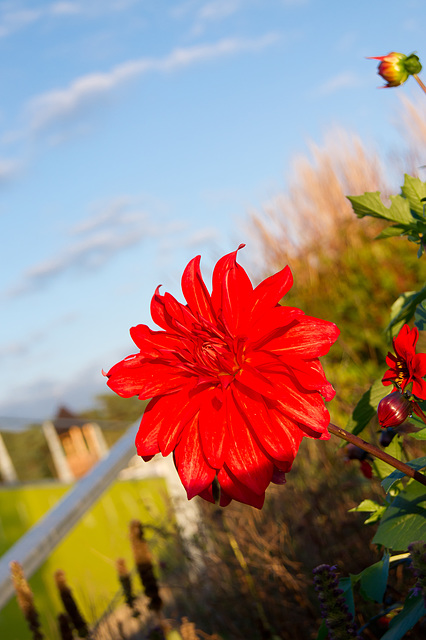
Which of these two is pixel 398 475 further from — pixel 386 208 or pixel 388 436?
pixel 386 208

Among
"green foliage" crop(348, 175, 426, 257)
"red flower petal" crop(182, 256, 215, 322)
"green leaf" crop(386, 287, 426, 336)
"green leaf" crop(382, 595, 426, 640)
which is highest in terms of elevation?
"green foliage" crop(348, 175, 426, 257)

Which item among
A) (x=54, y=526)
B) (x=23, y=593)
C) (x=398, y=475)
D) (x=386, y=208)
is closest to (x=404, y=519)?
(x=398, y=475)

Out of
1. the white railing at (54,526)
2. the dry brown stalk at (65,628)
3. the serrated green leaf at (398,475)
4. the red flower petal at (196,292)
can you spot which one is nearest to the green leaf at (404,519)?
the serrated green leaf at (398,475)

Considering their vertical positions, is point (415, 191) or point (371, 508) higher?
point (415, 191)

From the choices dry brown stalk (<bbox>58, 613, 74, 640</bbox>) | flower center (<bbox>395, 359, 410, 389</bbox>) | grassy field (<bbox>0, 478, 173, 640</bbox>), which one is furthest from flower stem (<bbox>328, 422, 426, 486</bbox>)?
grassy field (<bbox>0, 478, 173, 640</bbox>)

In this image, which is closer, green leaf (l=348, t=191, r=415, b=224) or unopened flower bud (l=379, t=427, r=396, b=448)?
unopened flower bud (l=379, t=427, r=396, b=448)

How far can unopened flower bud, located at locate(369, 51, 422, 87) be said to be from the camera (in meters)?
1.08

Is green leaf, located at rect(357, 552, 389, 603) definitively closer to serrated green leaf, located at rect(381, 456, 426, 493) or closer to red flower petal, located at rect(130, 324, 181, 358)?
serrated green leaf, located at rect(381, 456, 426, 493)

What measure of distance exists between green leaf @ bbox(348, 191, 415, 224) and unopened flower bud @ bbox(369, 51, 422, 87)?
211 mm

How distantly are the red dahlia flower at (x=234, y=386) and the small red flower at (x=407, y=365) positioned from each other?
117 mm

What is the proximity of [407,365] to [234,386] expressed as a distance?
212 mm

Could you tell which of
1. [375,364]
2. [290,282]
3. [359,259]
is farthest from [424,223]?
[359,259]

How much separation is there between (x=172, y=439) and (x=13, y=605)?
2326 millimetres

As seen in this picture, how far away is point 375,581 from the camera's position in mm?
818
